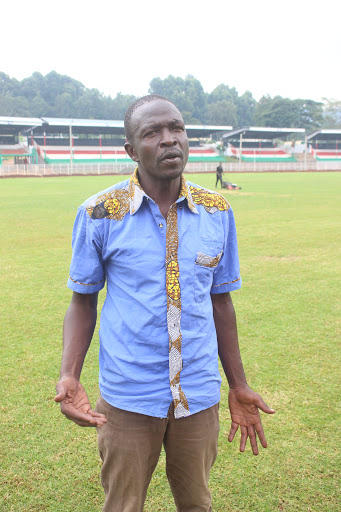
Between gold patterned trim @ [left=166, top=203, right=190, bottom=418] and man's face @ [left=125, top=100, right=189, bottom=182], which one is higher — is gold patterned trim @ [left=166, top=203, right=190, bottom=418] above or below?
below

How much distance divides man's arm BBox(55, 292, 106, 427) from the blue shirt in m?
0.09

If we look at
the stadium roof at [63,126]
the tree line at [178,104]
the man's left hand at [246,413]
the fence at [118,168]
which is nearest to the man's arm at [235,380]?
the man's left hand at [246,413]

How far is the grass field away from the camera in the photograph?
105 inches

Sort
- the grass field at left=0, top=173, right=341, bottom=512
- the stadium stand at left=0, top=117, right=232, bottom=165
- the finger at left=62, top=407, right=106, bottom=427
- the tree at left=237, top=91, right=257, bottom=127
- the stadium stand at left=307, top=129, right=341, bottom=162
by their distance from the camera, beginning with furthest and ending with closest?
the tree at left=237, top=91, right=257, bottom=127, the stadium stand at left=307, top=129, right=341, bottom=162, the stadium stand at left=0, top=117, right=232, bottom=165, the grass field at left=0, top=173, right=341, bottom=512, the finger at left=62, top=407, right=106, bottom=427

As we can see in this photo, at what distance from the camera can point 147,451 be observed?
5.90 feet

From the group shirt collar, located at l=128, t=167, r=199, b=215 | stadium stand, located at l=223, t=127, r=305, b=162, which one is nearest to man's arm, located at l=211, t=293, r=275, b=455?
shirt collar, located at l=128, t=167, r=199, b=215

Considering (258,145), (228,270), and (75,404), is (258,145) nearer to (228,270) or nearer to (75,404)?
(228,270)

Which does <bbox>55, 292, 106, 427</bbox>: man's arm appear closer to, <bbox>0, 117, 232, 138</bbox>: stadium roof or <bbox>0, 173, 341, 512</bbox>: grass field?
<bbox>0, 173, 341, 512</bbox>: grass field

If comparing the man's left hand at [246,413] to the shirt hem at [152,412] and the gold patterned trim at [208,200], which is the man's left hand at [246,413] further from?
the gold patterned trim at [208,200]

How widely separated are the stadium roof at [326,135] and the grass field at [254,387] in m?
62.6

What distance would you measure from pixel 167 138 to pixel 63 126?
55644 mm

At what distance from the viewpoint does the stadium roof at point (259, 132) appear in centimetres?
6262

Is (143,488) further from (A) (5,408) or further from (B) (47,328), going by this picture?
(B) (47,328)

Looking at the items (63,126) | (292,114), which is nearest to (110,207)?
(63,126)
